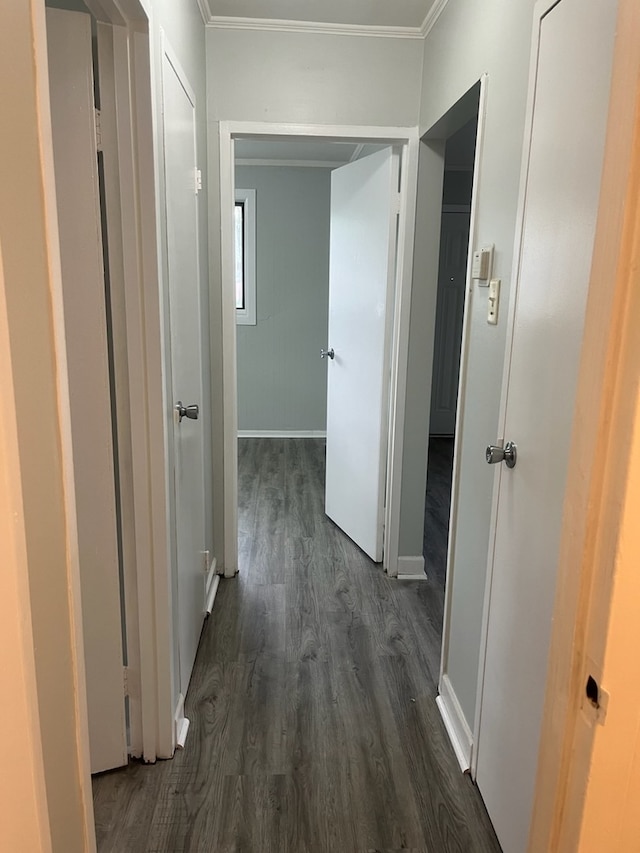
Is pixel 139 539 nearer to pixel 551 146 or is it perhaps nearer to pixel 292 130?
pixel 551 146

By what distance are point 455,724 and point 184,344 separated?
59.6 inches

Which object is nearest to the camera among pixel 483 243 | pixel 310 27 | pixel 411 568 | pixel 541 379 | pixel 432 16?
pixel 541 379

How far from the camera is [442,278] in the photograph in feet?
18.6

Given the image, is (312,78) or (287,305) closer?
(312,78)

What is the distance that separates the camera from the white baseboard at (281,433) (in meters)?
5.61

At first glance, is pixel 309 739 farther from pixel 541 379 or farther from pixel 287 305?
pixel 287 305

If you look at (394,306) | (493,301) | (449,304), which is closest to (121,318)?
(493,301)

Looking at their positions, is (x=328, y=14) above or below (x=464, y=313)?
above

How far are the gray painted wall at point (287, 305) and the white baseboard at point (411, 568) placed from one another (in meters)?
2.78

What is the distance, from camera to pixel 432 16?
92.4 inches

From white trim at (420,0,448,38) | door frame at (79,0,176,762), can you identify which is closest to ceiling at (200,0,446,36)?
white trim at (420,0,448,38)

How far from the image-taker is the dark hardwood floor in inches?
61.9

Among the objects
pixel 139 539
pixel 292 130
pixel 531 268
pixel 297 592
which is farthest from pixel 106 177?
pixel 297 592

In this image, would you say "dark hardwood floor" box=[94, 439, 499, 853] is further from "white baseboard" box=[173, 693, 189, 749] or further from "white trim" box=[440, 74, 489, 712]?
"white trim" box=[440, 74, 489, 712]
